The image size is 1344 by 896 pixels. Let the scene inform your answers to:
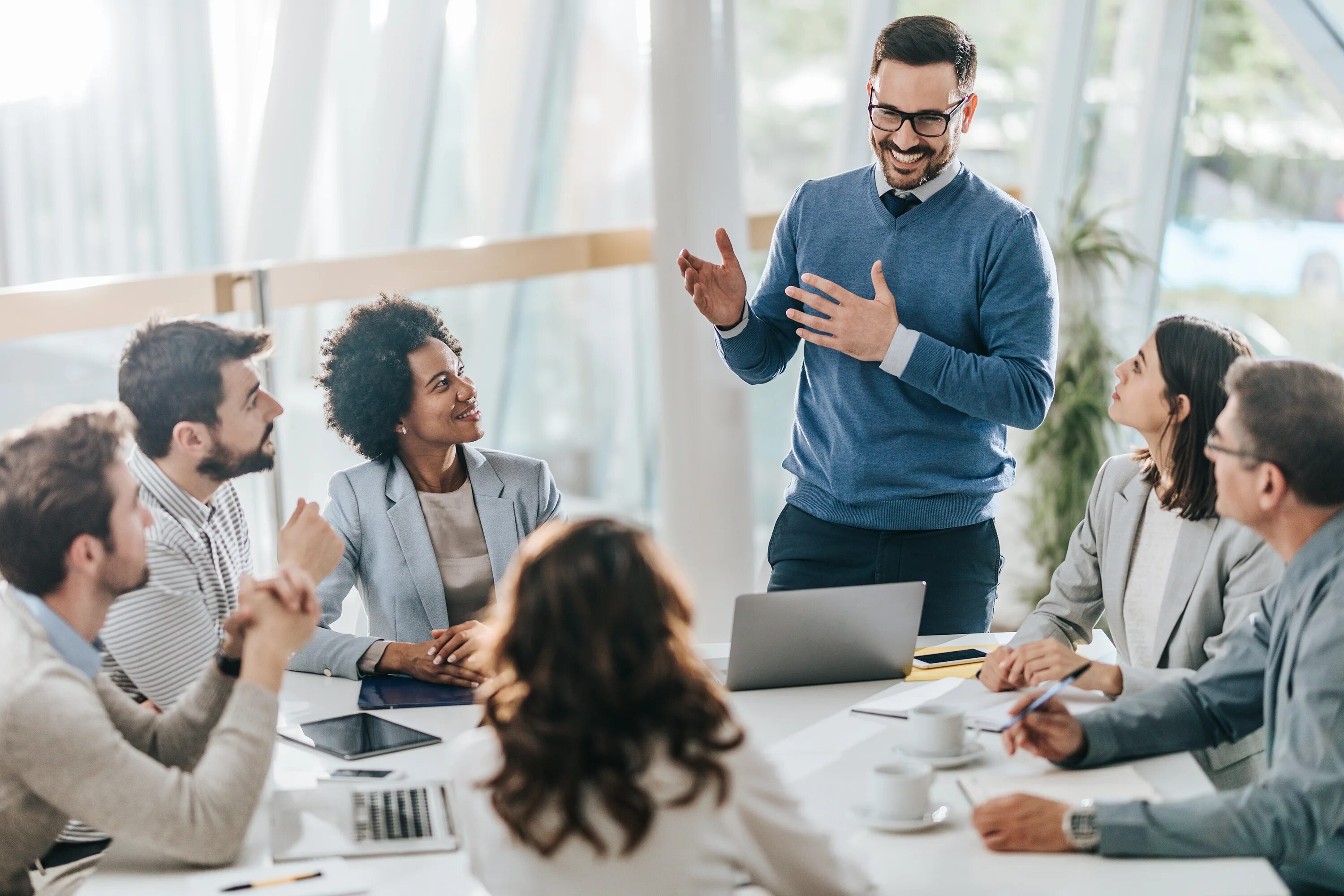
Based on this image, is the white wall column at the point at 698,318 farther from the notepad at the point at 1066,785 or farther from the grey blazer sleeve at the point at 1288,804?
the grey blazer sleeve at the point at 1288,804

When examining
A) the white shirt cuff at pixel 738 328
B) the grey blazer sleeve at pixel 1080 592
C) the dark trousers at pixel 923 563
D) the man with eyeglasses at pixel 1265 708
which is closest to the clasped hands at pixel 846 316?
the white shirt cuff at pixel 738 328

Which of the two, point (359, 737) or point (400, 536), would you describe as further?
point (400, 536)

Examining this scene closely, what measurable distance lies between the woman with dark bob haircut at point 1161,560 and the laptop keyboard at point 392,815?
3.03 feet

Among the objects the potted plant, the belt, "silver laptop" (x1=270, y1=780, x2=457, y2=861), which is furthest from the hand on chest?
the potted plant

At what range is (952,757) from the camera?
1.79 metres

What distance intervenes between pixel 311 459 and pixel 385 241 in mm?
1099

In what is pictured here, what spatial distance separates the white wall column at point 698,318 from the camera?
3656 millimetres

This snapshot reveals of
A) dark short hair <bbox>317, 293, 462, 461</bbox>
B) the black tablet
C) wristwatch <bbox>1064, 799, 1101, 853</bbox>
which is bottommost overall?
the black tablet

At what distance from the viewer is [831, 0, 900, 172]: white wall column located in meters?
5.37

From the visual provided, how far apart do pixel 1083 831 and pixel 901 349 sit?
1.10 metres

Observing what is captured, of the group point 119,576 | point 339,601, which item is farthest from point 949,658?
point 119,576

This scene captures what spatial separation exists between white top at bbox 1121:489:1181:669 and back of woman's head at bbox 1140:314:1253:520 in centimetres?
5

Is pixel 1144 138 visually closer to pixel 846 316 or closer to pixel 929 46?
pixel 929 46

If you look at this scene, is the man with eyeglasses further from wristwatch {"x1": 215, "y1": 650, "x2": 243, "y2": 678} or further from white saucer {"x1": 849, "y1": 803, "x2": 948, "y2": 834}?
wristwatch {"x1": 215, "y1": 650, "x2": 243, "y2": 678}
